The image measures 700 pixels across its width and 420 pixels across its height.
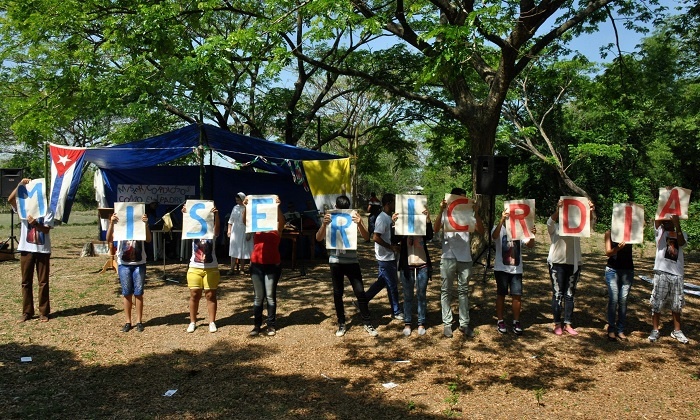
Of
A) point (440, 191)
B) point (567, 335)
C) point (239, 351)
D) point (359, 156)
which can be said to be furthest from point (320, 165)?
point (440, 191)

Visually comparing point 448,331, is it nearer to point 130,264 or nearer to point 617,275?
point 617,275

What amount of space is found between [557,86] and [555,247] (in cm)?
1634

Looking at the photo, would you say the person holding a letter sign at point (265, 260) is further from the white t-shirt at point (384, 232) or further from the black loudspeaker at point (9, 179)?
the black loudspeaker at point (9, 179)

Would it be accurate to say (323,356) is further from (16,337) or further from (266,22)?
(266,22)

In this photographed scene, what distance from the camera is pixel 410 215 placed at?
6516mm

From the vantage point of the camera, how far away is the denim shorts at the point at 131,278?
6.71 m

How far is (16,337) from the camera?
21.6 feet

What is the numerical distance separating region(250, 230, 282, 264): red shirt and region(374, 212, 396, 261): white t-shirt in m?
1.32

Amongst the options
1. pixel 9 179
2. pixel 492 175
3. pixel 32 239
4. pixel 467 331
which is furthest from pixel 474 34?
pixel 9 179

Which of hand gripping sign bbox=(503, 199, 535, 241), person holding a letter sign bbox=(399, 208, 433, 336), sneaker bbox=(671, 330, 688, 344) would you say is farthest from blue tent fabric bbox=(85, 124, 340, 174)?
sneaker bbox=(671, 330, 688, 344)

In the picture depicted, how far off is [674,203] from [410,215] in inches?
125

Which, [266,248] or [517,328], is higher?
[266,248]

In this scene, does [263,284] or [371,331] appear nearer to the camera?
[263,284]

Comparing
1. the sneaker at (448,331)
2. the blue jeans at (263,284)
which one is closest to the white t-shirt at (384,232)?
the sneaker at (448,331)
